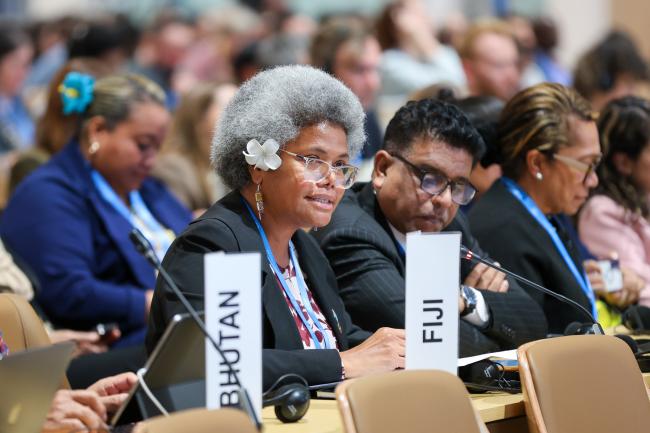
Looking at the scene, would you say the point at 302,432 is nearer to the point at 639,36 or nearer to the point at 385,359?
the point at 385,359

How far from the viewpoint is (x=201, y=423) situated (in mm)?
2043

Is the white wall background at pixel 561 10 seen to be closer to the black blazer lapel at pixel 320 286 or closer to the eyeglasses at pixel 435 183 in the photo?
the eyeglasses at pixel 435 183

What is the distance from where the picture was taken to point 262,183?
9.98ft

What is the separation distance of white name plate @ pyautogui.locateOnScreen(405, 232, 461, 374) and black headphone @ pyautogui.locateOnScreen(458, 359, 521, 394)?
0.23 m

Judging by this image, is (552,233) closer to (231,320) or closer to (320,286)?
(320,286)

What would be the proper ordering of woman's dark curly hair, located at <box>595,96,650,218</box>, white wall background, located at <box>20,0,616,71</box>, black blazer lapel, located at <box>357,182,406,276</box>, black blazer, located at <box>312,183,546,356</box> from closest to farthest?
black blazer, located at <box>312,183,546,356</box>, black blazer lapel, located at <box>357,182,406,276</box>, woman's dark curly hair, located at <box>595,96,650,218</box>, white wall background, located at <box>20,0,616,71</box>

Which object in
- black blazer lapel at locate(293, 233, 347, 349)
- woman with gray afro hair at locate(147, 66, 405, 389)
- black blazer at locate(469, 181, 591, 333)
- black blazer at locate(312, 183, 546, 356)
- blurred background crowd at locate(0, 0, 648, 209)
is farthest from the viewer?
blurred background crowd at locate(0, 0, 648, 209)

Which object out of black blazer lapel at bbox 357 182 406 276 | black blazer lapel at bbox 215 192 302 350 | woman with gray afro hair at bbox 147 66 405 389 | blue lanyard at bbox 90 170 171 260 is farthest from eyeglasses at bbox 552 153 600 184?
blue lanyard at bbox 90 170 171 260

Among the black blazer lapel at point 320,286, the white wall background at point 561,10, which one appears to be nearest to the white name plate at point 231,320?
the black blazer lapel at point 320,286

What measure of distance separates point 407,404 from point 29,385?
740mm

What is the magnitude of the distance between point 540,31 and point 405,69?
103 inches

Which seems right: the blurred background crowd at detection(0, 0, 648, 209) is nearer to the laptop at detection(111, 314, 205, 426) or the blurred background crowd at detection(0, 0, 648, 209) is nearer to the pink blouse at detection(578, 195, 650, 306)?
the pink blouse at detection(578, 195, 650, 306)

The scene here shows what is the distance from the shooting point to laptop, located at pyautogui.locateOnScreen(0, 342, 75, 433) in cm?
223

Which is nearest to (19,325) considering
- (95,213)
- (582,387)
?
(582,387)
